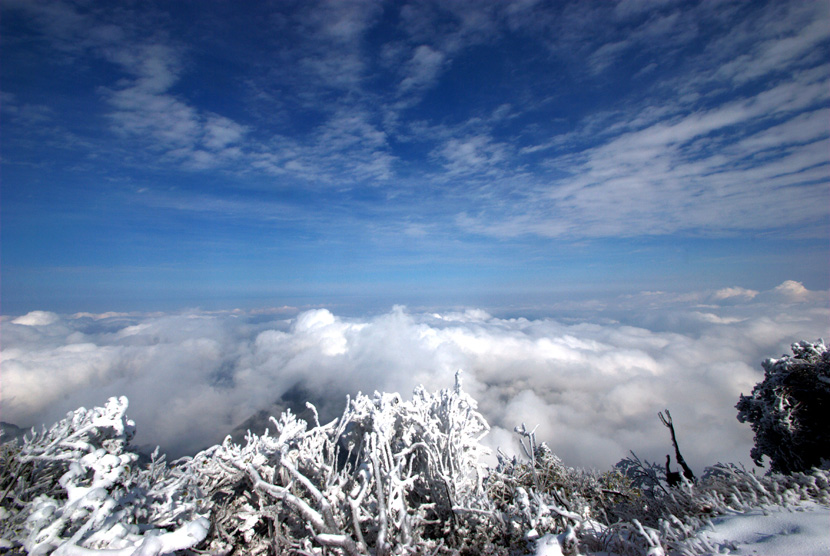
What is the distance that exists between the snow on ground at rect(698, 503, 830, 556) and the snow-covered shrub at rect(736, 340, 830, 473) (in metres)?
9.33

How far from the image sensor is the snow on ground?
3.54 meters

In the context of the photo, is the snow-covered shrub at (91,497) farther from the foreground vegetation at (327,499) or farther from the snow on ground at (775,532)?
the snow on ground at (775,532)

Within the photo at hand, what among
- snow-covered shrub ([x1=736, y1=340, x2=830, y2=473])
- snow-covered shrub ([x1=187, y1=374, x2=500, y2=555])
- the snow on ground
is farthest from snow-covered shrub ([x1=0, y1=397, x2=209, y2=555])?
snow-covered shrub ([x1=736, y1=340, x2=830, y2=473])

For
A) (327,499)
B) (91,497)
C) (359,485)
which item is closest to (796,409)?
(359,485)

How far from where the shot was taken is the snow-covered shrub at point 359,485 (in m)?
5.38

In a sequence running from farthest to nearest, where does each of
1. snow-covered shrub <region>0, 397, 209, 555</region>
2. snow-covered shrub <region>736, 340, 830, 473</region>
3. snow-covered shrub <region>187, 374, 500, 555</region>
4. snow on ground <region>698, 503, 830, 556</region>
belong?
snow-covered shrub <region>736, 340, 830, 473</region>, snow-covered shrub <region>187, 374, 500, 555</region>, snow-covered shrub <region>0, 397, 209, 555</region>, snow on ground <region>698, 503, 830, 556</region>

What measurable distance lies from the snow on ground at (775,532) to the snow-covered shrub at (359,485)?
3397mm

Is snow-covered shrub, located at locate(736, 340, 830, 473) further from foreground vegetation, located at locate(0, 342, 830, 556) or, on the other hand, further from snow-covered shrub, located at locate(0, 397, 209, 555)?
snow-covered shrub, located at locate(0, 397, 209, 555)

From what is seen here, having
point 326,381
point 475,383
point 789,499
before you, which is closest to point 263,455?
point 789,499

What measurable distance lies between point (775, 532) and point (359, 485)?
Answer: 20.6ft

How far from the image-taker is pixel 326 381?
6516 inches

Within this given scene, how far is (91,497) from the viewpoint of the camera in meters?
4.67

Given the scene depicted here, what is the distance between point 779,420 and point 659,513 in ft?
28.1

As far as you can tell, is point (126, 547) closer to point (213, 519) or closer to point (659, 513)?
point (213, 519)
